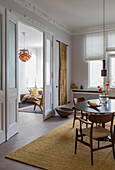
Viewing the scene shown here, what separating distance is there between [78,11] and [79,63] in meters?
Answer: 2.32

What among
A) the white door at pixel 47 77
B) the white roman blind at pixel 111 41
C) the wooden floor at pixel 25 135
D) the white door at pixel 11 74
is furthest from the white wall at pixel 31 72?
the white door at pixel 11 74

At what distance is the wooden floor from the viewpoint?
254cm

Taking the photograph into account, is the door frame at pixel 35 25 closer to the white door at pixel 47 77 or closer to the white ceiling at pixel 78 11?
the white door at pixel 47 77

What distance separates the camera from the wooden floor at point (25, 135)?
254cm

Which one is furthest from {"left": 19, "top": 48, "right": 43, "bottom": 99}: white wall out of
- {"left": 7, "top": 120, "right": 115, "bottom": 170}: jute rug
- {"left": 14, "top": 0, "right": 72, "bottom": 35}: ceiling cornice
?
{"left": 7, "top": 120, "right": 115, "bottom": 170}: jute rug

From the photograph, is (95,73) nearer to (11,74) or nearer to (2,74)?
(11,74)

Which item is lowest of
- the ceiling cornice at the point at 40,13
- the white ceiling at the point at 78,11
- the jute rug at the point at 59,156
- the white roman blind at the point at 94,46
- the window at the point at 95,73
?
the jute rug at the point at 59,156

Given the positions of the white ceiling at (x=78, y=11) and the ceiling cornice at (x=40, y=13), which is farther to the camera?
the white ceiling at (x=78, y=11)

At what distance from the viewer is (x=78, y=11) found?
4957 millimetres

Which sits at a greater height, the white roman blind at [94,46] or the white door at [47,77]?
the white roman blind at [94,46]

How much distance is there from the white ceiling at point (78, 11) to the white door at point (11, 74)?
111 centimetres

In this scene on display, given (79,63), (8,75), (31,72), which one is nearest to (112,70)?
(79,63)

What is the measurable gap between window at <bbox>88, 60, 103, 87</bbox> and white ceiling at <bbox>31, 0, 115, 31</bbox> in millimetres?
1444

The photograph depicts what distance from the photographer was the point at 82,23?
6043 mm
